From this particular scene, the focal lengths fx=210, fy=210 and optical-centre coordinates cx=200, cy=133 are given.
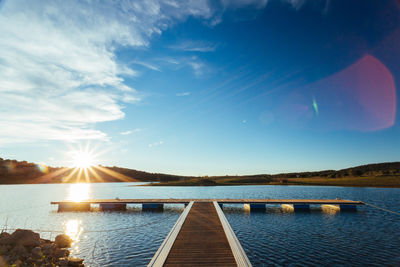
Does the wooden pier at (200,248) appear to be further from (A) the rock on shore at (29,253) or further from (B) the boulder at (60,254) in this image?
(B) the boulder at (60,254)

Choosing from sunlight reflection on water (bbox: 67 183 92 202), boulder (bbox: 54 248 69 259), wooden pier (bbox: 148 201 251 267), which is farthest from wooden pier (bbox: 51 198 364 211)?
boulder (bbox: 54 248 69 259)

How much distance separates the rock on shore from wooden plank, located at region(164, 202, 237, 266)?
300 inches

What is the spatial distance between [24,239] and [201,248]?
46.2 ft

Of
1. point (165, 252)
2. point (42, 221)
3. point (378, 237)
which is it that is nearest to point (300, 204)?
point (378, 237)

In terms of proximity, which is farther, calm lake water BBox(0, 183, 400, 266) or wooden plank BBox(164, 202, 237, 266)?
calm lake water BBox(0, 183, 400, 266)

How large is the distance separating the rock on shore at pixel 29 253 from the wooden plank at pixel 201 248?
762cm

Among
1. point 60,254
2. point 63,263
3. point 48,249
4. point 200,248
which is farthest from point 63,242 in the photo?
point 200,248

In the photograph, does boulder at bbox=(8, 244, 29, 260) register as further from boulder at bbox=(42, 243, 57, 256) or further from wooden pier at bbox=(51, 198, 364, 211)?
wooden pier at bbox=(51, 198, 364, 211)

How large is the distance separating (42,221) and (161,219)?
16971 mm

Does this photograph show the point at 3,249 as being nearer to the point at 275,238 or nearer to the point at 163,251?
the point at 163,251

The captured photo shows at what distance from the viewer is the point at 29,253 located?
15188 millimetres

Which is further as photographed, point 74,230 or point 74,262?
point 74,230

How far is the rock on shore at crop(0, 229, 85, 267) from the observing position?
1391 cm

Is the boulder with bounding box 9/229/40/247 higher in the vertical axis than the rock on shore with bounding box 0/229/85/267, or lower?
higher
